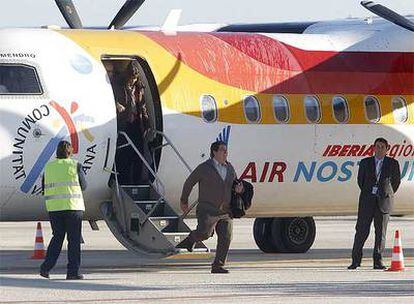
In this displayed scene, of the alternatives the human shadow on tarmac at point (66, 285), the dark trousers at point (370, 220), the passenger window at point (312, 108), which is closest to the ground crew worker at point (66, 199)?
the human shadow on tarmac at point (66, 285)

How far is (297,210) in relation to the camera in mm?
23062

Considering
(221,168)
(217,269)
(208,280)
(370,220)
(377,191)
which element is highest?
(221,168)

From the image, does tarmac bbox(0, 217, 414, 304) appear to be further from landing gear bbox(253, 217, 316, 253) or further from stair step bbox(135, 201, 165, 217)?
stair step bbox(135, 201, 165, 217)

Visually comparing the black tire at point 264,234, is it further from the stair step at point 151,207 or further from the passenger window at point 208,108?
the stair step at point 151,207

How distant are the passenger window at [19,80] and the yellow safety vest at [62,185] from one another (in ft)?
5.19

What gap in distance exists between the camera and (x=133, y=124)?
21.2 meters

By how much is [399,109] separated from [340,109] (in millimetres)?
1270

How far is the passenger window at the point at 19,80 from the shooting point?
1997 cm

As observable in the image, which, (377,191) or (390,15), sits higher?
(390,15)

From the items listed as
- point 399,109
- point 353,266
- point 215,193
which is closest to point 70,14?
point 399,109

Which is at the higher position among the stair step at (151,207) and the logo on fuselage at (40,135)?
the logo on fuselage at (40,135)

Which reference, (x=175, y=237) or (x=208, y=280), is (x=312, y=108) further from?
(x=208, y=280)

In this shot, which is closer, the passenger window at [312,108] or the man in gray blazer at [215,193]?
the man in gray blazer at [215,193]

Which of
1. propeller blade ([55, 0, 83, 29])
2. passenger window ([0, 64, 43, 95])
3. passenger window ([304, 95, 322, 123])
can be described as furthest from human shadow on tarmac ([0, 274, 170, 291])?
propeller blade ([55, 0, 83, 29])
